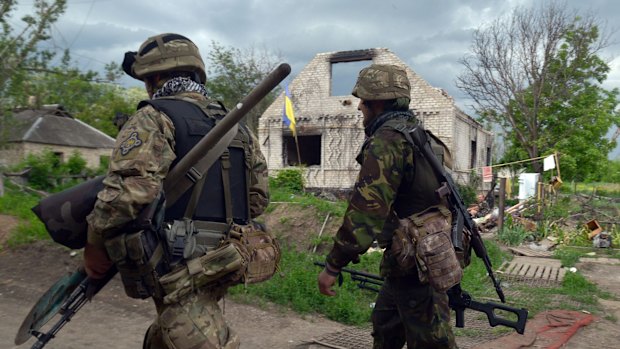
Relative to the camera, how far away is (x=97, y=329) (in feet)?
15.3

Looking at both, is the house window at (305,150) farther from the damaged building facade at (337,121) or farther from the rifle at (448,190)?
the rifle at (448,190)

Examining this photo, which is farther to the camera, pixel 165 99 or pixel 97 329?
pixel 97 329

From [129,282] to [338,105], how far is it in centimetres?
1553

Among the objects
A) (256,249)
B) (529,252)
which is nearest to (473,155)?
(529,252)

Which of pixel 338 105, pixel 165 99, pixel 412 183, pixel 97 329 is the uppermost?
pixel 338 105

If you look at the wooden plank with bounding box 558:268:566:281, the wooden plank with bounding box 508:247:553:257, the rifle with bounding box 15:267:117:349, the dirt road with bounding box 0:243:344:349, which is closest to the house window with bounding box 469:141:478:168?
the wooden plank with bounding box 508:247:553:257

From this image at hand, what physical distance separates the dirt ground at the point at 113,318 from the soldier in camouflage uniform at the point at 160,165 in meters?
2.19

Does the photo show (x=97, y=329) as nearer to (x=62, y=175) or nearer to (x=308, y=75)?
(x=62, y=175)

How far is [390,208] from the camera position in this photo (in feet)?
9.53

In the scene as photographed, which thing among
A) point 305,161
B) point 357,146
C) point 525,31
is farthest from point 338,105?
point 525,31

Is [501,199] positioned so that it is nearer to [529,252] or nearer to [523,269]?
[529,252]

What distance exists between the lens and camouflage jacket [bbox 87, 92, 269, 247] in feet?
7.00

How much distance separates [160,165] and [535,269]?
754 centimetres

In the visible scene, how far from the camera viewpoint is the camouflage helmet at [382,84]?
3.05 meters
